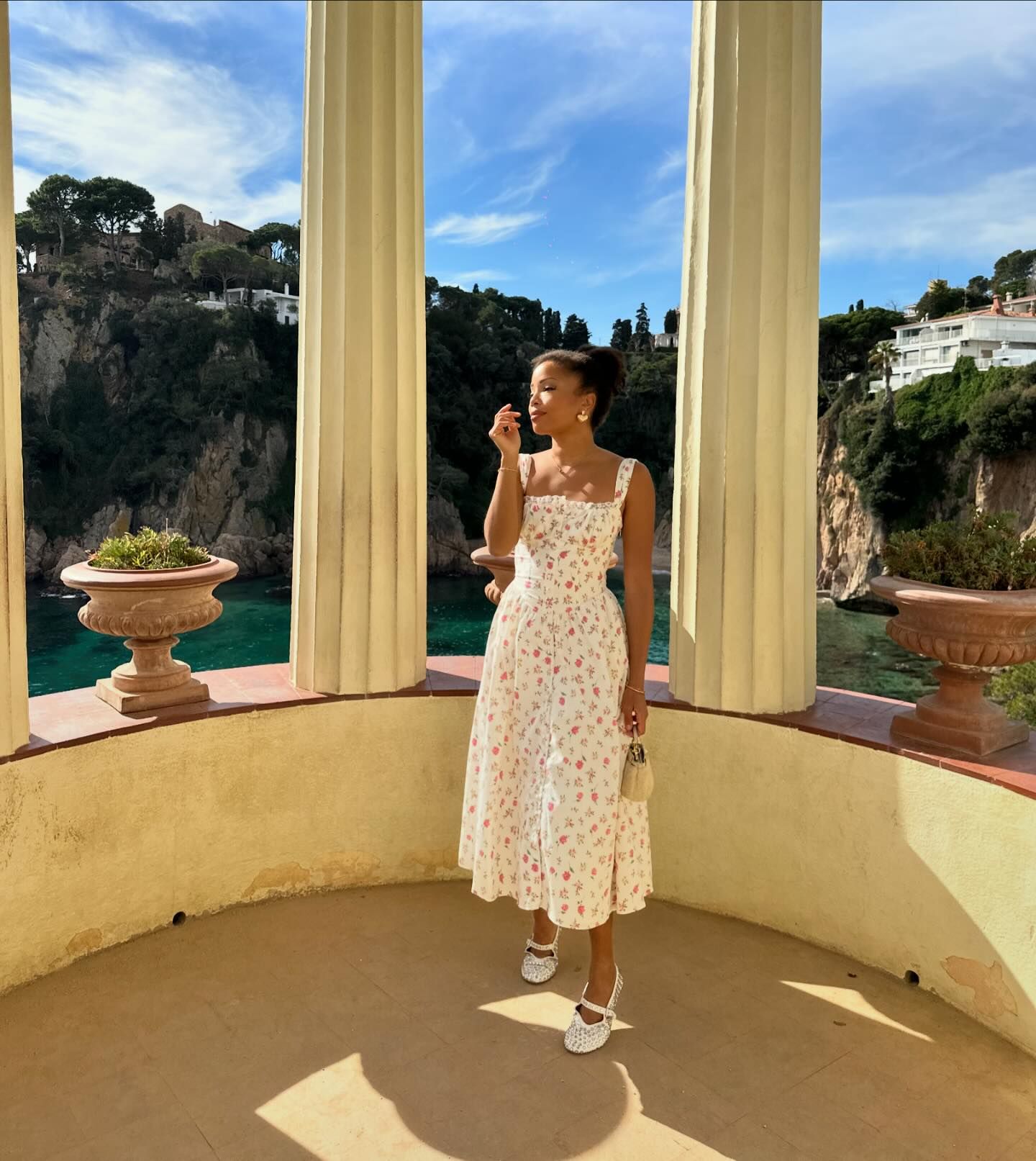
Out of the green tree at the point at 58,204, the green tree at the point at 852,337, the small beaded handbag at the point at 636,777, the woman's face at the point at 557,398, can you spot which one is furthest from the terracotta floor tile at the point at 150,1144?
the green tree at the point at 852,337

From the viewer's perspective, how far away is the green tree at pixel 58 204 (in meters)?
48.5

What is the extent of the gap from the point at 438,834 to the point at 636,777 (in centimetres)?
122

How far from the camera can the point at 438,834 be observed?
3.33 meters

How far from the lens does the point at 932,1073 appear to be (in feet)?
7.50

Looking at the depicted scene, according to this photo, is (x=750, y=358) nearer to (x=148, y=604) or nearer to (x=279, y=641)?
(x=148, y=604)

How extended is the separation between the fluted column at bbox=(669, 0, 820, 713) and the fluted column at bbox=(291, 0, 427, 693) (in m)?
→ 0.94

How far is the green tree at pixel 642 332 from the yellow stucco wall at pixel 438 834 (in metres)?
58.7

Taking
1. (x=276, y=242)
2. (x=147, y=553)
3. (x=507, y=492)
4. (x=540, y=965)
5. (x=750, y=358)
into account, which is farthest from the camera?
(x=276, y=242)

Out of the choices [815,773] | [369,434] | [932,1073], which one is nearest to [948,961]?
[932,1073]

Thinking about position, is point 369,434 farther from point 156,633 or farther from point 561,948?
point 561,948

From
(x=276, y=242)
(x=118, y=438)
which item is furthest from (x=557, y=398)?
(x=276, y=242)

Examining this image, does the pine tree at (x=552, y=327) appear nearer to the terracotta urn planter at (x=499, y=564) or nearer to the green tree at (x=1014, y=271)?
the green tree at (x=1014, y=271)

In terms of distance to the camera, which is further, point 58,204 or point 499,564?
point 58,204

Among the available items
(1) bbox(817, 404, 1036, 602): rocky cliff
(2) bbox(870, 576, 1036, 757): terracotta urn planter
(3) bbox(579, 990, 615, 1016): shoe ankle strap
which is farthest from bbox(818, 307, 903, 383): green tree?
(3) bbox(579, 990, 615, 1016): shoe ankle strap
